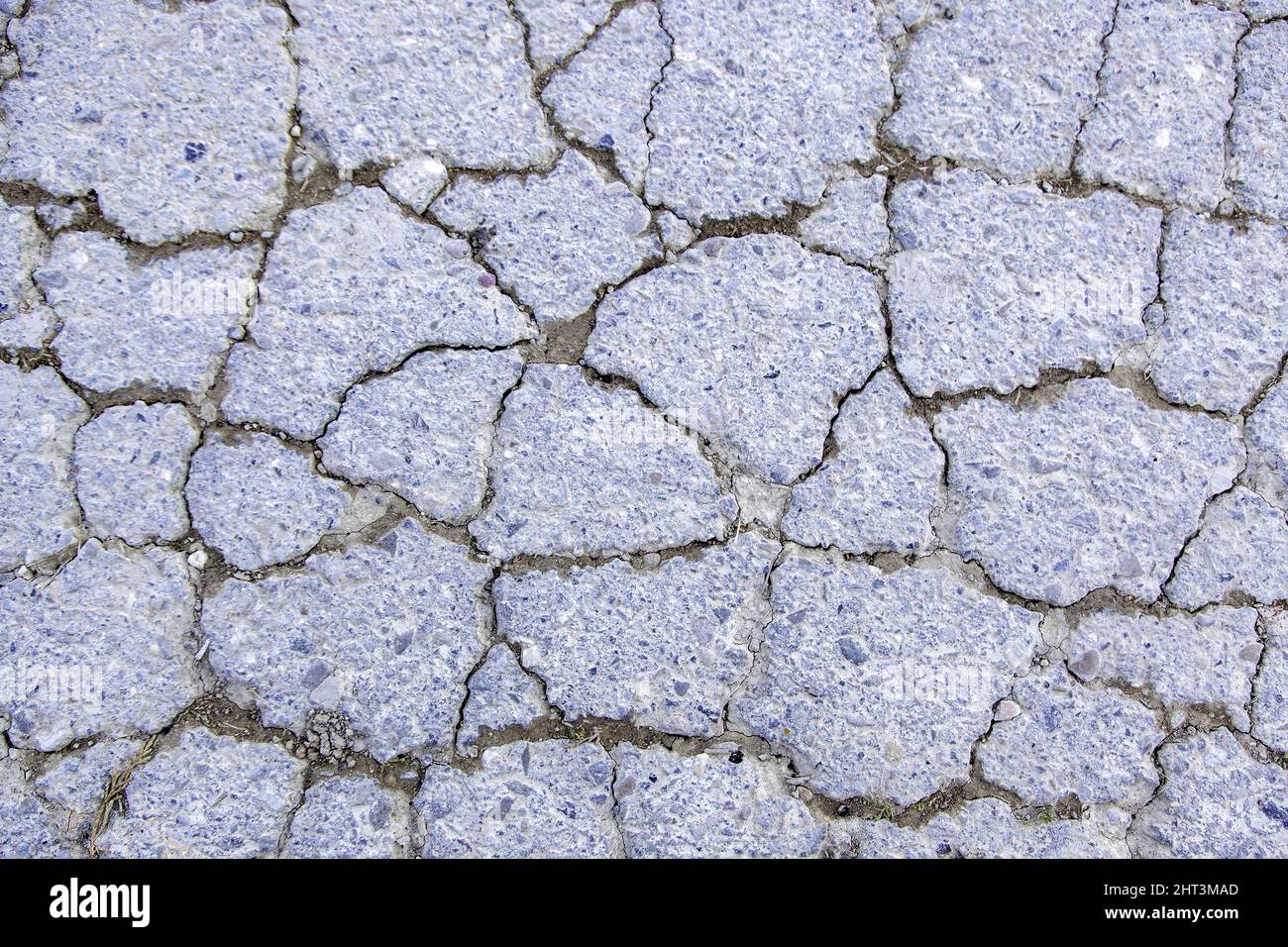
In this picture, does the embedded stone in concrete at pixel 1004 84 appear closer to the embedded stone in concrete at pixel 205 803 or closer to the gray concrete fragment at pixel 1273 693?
the gray concrete fragment at pixel 1273 693

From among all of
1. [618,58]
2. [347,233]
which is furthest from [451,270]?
[618,58]

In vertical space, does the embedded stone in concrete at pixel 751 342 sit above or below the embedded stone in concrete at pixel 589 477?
above

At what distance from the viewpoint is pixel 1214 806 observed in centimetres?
186

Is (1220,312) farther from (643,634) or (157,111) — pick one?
(157,111)

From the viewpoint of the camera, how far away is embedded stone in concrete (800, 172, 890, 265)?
1910 mm

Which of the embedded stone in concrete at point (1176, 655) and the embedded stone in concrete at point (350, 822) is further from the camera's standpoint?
the embedded stone in concrete at point (1176, 655)

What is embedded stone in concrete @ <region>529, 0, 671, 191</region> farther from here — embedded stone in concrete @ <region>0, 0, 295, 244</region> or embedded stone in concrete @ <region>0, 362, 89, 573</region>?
embedded stone in concrete @ <region>0, 362, 89, 573</region>

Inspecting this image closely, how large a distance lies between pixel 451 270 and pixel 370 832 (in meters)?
1.15

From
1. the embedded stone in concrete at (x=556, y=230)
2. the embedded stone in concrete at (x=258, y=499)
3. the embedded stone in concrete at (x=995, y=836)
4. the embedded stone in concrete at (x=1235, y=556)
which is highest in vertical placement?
the embedded stone in concrete at (x=556, y=230)

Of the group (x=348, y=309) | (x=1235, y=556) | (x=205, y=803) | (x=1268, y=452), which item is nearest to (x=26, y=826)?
(x=205, y=803)

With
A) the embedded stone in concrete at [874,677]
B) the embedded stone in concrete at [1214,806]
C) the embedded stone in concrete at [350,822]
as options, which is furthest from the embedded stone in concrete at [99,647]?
the embedded stone in concrete at [1214,806]

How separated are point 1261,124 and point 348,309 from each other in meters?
2.05

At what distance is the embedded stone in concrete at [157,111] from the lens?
1793 mm

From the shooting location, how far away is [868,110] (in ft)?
6.37
